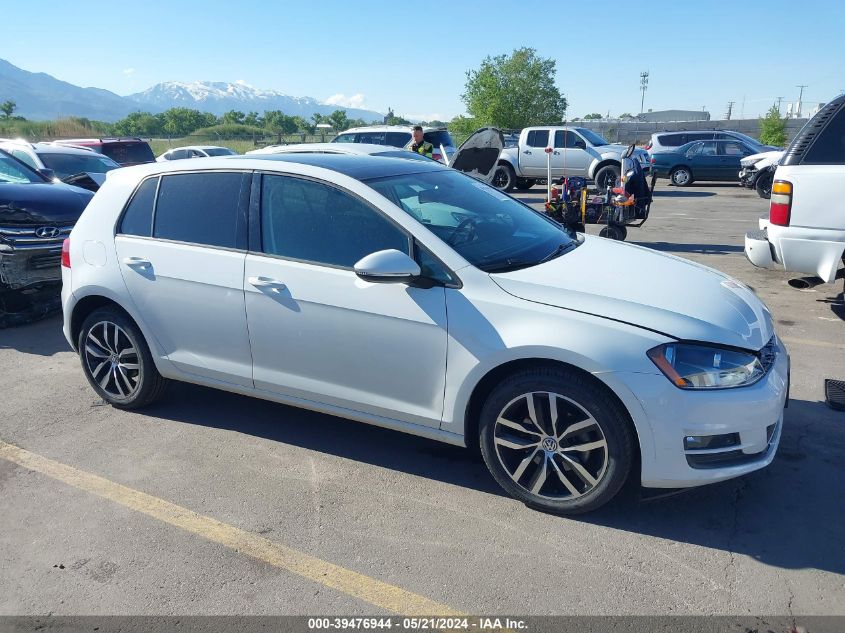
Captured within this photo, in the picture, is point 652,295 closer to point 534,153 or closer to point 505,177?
point 534,153

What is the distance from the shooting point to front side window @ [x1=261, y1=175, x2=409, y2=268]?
3.59 metres

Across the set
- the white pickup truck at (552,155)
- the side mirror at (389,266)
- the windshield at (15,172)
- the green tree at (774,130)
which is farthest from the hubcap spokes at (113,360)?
the green tree at (774,130)

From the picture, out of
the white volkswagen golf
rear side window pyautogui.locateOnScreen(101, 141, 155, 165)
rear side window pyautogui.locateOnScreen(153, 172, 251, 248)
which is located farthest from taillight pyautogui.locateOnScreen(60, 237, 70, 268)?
rear side window pyautogui.locateOnScreen(101, 141, 155, 165)

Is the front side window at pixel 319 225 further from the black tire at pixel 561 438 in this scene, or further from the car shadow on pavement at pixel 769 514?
the car shadow on pavement at pixel 769 514

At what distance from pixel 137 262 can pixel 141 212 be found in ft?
1.16

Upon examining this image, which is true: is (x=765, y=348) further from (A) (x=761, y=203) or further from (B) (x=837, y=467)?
(A) (x=761, y=203)

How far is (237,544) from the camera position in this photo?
10.3 feet

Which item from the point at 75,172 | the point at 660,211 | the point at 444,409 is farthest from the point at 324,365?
the point at 660,211

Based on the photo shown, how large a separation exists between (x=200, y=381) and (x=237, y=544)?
55.2 inches

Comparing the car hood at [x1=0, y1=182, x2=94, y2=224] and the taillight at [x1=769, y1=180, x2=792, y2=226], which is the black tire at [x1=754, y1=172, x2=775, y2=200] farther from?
the car hood at [x1=0, y1=182, x2=94, y2=224]

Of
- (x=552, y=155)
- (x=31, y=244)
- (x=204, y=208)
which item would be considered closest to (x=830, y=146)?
(x=204, y=208)

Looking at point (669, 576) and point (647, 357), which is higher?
point (647, 357)

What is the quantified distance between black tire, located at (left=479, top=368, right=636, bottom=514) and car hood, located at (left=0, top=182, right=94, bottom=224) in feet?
18.6

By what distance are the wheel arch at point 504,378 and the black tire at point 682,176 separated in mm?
20333
